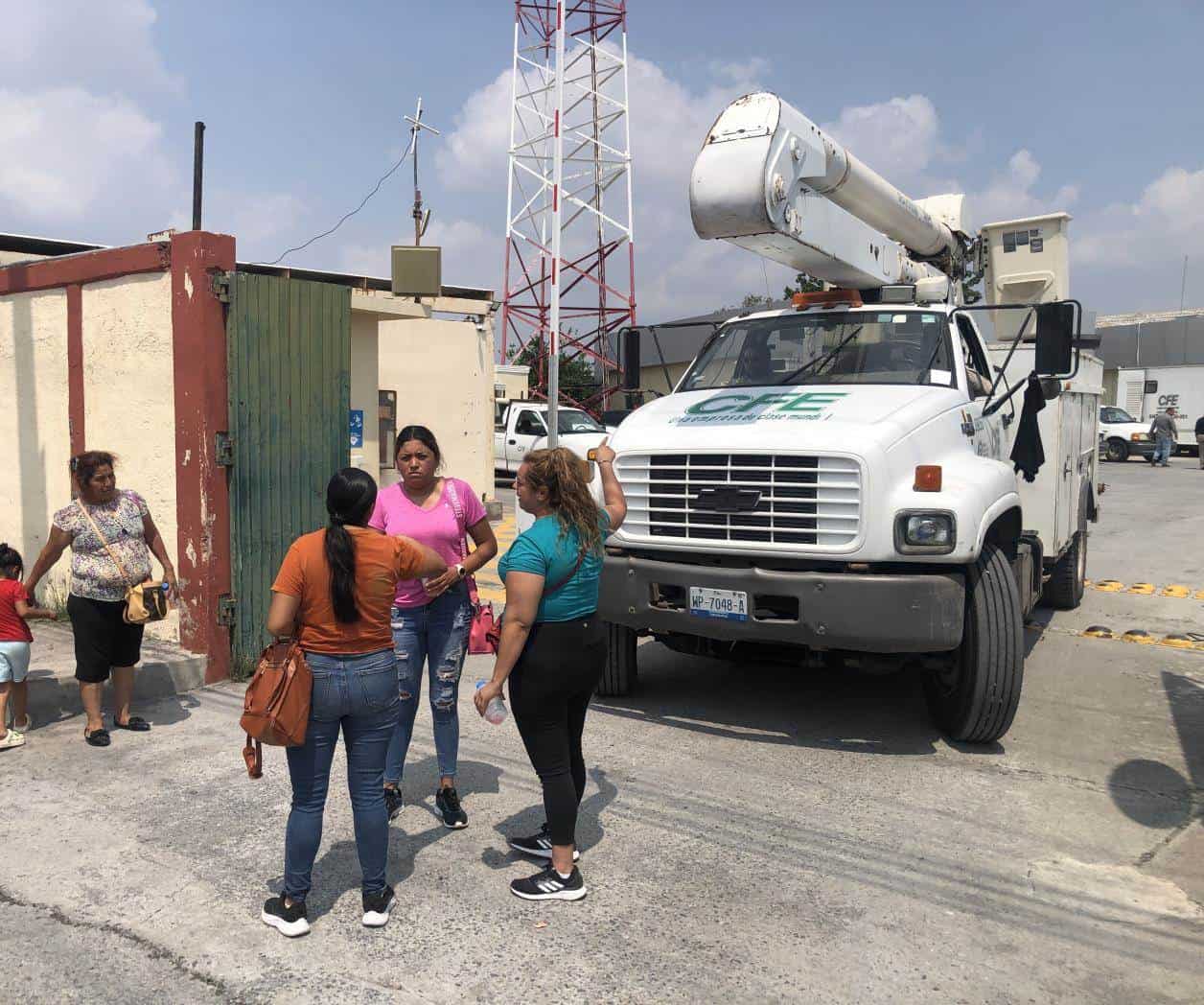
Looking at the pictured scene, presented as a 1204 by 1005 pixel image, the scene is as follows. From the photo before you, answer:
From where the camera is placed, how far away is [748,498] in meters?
5.43

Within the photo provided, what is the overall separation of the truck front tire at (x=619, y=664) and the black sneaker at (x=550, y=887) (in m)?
2.48

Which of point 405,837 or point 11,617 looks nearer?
point 405,837

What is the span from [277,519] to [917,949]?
16.9 feet

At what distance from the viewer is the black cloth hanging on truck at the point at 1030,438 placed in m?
6.34

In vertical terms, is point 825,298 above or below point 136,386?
above

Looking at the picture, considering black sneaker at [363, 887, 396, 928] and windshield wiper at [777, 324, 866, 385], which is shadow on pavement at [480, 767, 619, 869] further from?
windshield wiper at [777, 324, 866, 385]

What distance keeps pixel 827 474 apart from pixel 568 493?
1.89m

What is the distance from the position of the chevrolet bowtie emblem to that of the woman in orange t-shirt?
220cm

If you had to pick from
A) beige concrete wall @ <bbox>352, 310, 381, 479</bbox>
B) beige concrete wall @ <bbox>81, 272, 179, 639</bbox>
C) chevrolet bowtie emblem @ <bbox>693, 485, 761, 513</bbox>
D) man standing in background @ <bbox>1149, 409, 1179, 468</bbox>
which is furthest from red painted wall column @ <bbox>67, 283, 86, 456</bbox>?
man standing in background @ <bbox>1149, 409, 1179, 468</bbox>

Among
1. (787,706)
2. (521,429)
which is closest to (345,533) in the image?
(787,706)

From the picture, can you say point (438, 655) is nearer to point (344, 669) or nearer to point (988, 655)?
point (344, 669)

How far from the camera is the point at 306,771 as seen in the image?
11.8 feet

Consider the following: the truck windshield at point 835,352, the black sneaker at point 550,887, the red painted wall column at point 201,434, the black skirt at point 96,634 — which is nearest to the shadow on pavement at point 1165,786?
the truck windshield at point 835,352

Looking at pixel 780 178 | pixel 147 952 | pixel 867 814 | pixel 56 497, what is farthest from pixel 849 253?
pixel 56 497
